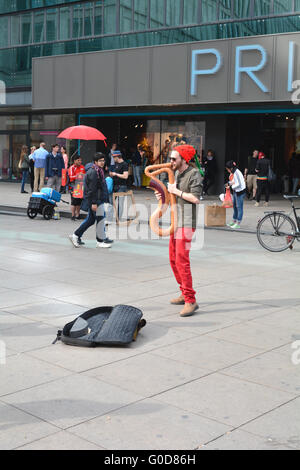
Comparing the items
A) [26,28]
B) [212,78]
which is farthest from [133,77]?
[26,28]

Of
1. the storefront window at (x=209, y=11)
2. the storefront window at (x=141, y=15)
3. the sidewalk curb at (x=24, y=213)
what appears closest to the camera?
the sidewalk curb at (x=24, y=213)

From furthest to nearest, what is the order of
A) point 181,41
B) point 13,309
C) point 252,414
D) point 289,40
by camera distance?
point 181,41
point 289,40
point 13,309
point 252,414

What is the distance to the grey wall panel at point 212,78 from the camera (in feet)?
70.6

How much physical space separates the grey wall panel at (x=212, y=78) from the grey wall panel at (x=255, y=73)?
246 millimetres

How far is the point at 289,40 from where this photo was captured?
20.2 meters

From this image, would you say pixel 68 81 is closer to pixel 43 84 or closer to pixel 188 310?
pixel 43 84

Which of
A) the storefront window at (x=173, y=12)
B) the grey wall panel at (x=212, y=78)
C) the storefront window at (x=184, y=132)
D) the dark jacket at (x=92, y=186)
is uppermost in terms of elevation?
the storefront window at (x=173, y=12)

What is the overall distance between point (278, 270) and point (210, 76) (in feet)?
43.9

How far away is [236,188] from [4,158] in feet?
69.3

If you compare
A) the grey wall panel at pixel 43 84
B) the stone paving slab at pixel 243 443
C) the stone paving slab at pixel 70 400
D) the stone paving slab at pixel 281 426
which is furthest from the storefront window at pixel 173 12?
the stone paving slab at pixel 243 443

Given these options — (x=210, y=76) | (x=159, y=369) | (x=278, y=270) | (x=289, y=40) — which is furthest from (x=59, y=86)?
(x=159, y=369)

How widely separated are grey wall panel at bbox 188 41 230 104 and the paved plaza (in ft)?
42.6

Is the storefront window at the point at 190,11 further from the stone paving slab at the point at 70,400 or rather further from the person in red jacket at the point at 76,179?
the stone paving slab at the point at 70,400

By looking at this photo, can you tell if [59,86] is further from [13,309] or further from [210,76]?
[13,309]
